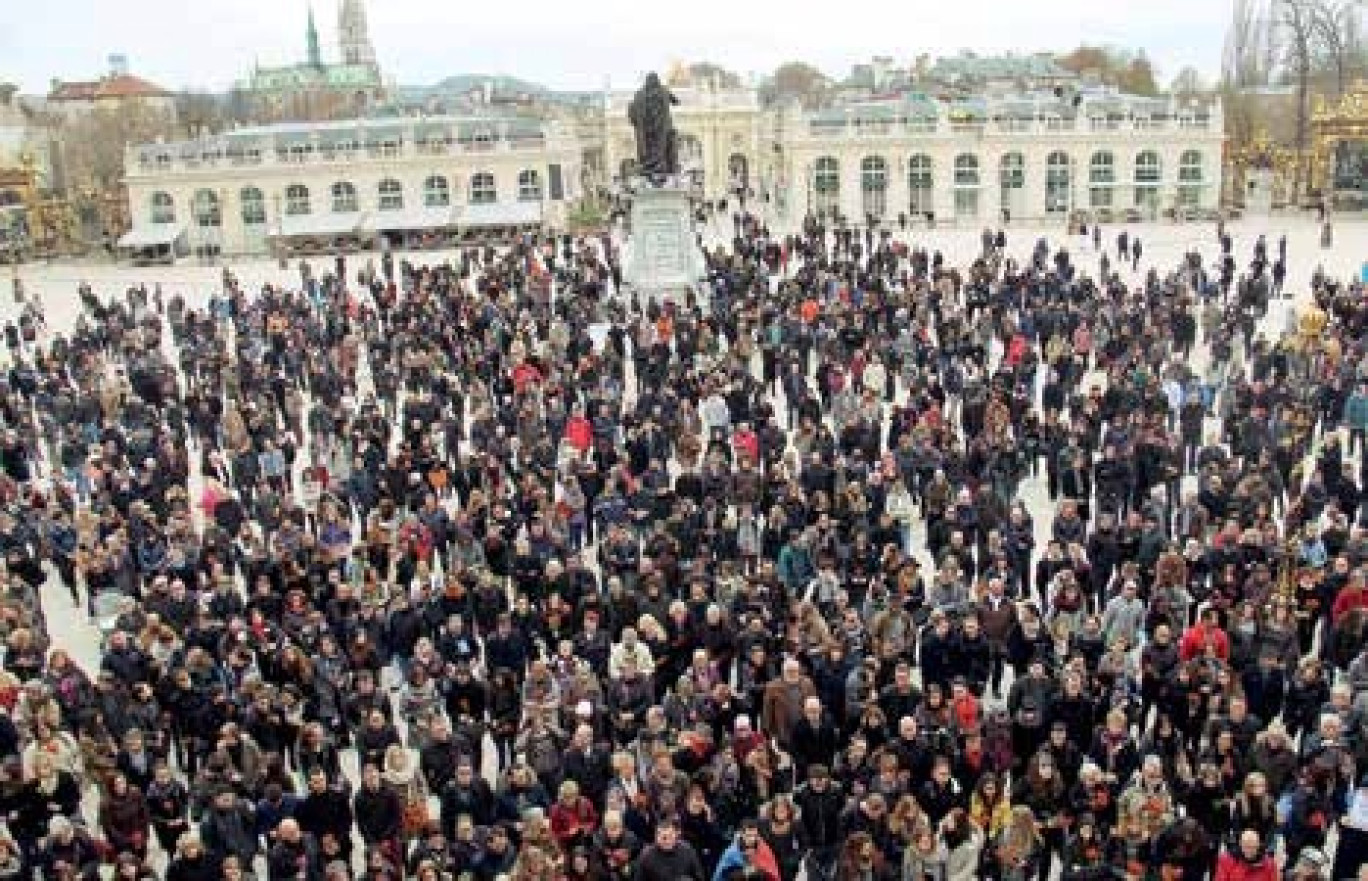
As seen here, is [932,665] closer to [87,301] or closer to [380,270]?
[87,301]

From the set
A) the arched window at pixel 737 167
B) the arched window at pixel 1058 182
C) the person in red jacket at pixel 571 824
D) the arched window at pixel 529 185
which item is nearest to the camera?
the person in red jacket at pixel 571 824

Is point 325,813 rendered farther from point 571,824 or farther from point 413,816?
point 571,824

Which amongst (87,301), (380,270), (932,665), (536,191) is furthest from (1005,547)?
(536,191)

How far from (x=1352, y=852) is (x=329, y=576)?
8.62m

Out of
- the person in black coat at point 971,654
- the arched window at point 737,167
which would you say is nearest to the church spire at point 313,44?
the arched window at point 737,167

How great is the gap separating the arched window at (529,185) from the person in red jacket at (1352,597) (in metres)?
46.1

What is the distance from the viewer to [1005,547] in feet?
41.6

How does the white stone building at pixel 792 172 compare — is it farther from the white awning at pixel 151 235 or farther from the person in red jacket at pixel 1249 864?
the person in red jacket at pixel 1249 864

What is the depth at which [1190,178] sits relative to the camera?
Answer: 50219mm

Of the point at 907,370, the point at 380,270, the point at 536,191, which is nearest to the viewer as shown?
the point at 907,370

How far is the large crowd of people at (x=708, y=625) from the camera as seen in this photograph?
847 centimetres

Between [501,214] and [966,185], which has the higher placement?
[966,185]

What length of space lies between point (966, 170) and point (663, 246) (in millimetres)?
27655

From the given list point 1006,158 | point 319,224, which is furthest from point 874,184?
point 319,224
